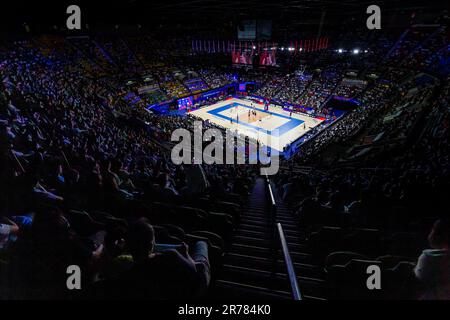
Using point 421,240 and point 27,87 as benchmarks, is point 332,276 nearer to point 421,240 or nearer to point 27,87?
point 421,240

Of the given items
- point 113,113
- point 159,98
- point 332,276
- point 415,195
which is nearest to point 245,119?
point 159,98

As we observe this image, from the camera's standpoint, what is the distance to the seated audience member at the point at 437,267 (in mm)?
2496

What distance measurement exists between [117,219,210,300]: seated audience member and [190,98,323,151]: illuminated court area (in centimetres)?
2623

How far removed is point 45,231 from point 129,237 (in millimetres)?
942

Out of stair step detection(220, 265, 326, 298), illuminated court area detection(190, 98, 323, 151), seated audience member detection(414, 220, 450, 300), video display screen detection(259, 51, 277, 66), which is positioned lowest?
stair step detection(220, 265, 326, 298)

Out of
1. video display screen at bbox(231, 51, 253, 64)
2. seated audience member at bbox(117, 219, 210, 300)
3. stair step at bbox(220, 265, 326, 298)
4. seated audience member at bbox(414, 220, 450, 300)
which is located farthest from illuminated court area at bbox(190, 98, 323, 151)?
seated audience member at bbox(117, 219, 210, 300)

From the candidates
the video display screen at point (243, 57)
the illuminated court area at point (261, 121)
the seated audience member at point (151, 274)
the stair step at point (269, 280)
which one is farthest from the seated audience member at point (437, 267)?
the video display screen at point (243, 57)

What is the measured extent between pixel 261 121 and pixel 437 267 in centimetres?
3376

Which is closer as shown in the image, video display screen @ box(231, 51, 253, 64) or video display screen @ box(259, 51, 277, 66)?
video display screen @ box(259, 51, 277, 66)

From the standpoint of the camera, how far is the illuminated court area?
30.8 metres

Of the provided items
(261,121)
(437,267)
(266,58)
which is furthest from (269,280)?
(266,58)

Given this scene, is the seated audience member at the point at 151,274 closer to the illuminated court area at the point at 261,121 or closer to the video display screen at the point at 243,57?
the illuminated court area at the point at 261,121

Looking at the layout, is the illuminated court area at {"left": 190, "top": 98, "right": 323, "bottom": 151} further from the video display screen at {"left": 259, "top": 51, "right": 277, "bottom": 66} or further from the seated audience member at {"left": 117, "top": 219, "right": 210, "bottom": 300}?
the seated audience member at {"left": 117, "top": 219, "right": 210, "bottom": 300}

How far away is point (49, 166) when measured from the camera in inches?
216
